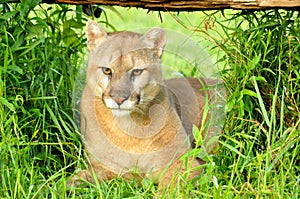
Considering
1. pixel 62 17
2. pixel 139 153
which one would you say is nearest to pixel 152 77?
pixel 139 153

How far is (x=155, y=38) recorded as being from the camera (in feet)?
14.2

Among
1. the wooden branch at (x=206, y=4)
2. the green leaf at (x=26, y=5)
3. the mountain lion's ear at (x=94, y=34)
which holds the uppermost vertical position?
the wooden branch at (x=206, y=4)

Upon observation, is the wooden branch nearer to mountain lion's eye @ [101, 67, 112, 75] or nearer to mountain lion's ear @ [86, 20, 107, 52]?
mountain lion's ear @ [86, 20, 107, 52]

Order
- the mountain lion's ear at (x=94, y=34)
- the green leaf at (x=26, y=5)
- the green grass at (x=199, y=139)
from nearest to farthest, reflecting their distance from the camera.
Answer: the green grass at (x=199, y=139), the green leaf at (x=26, y=5), the mountain lion's ear at (x=94, y=34)

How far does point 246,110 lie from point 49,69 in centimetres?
139

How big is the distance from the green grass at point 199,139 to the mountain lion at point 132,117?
12 cm

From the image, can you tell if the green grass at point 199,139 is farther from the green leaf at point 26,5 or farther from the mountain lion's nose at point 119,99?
the mountain lion's nose at point 119,99

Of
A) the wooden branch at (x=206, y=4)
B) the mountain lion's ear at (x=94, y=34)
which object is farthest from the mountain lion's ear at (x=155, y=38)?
the mountain lion's ear at (x=94, y=34)

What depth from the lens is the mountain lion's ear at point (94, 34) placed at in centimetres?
432

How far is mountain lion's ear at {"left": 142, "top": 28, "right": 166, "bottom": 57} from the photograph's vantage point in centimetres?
430

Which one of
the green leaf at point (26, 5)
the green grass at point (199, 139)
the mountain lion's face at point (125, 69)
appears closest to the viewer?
the green grass at point (199, 139)

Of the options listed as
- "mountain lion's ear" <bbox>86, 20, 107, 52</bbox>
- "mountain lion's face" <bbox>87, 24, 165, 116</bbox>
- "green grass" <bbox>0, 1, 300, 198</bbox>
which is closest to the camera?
"green grass" <bbox>0, 1, 300, 198</bbox>

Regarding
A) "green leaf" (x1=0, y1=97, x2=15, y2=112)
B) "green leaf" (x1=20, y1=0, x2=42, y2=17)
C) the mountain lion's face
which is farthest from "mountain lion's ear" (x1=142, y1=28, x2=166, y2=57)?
"green leaf" (x1=0, y1=97, x2=15, y2=112)

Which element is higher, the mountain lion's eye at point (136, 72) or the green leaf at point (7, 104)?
the mountain lion's eye at point (136, 72)
